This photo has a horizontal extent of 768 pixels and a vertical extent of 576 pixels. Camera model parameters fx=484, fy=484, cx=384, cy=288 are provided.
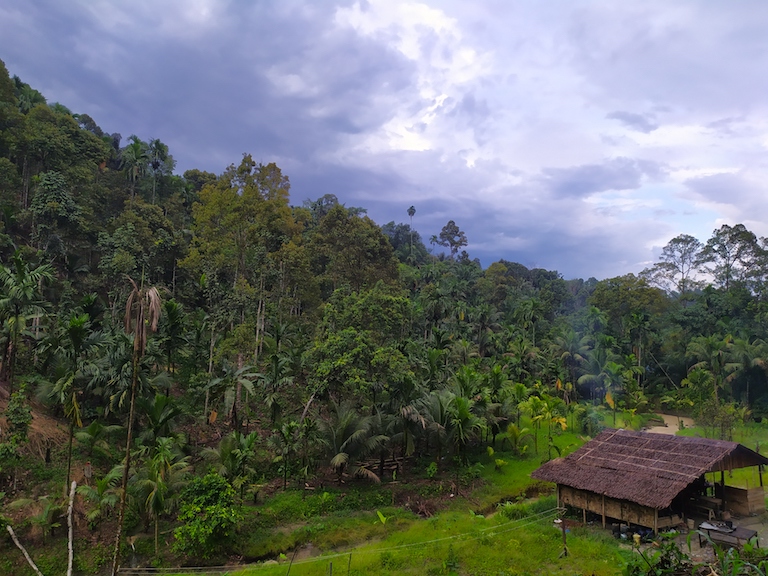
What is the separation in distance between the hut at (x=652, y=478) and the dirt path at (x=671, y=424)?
49.8 feet

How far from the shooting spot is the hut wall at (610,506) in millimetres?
14438

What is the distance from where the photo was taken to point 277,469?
1947cm

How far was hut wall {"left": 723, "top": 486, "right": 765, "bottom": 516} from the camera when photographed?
15797 millimetres

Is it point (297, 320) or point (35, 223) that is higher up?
point (35, 223)

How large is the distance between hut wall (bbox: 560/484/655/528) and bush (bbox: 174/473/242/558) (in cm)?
1085

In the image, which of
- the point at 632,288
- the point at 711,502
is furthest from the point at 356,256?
the point at 632,288

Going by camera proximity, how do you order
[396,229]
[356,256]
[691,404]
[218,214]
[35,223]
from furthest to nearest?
[396,229]
[691,404]
[356,256]
[35,223]
[218,214]

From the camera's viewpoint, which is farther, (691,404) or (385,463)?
(691,404)

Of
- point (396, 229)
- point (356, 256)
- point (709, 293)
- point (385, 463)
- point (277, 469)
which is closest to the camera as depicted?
point (277, 469)

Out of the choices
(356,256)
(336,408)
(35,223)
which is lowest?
(336,408)

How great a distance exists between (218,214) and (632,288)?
128 feet

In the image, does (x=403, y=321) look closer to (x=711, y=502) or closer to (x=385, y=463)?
(x=385, y=463)

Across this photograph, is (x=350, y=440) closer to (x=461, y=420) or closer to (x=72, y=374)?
(x=461, y=420)

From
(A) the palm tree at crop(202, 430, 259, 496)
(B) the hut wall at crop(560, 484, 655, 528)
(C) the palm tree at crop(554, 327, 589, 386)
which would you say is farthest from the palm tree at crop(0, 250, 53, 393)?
(C) the palm tree at crop(554, 327, 589, 386)
